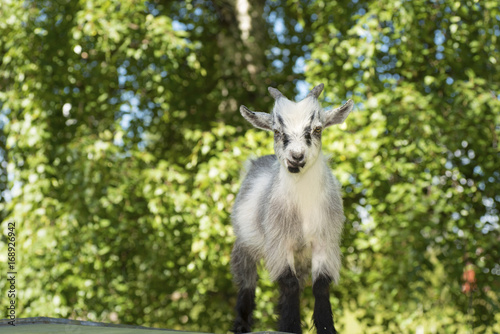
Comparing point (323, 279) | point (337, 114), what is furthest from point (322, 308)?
point (337, 114)

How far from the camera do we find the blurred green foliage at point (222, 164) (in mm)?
5918

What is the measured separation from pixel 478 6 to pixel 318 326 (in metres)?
4.27

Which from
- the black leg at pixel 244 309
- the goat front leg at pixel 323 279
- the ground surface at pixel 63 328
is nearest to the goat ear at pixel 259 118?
the goat front leg at pixel 323 279

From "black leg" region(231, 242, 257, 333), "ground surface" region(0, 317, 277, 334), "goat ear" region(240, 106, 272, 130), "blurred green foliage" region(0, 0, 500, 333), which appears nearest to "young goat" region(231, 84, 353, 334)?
"goat ear" region(240, 106, 272, 130)

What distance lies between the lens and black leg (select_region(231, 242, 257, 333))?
13.1 ft

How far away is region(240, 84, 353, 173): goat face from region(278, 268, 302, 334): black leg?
601 millimetres

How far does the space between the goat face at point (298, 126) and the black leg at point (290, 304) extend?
601mm

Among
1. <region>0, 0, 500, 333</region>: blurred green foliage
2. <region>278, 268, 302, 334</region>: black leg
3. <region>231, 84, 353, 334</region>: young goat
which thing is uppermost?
<region>231, 84, 353, 334</region>: young goat

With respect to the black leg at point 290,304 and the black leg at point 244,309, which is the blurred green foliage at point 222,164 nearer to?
the black leg at point 244,309

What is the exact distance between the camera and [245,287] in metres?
4.00

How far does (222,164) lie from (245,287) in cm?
203

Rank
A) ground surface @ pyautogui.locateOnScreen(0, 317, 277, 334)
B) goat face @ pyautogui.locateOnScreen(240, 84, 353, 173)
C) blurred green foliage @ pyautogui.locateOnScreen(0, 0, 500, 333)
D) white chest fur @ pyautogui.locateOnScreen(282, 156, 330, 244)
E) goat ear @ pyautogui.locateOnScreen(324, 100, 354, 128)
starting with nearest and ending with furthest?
goat face @ pyautogui.locateOnScreen(240, 84, 353, 173)
white chest fur @ pyautogui.locateOnScreen(282, 156, 330, 244)
goat ear @ pyautogui.locateOnScreen(324, 100, 354, 128)
ground surface @ pyautogui.locateOnScreen(0, 317, 277, 334)
blurred green foliage @ pyautogui.locateOnScreen(0, 0, 500, 333)

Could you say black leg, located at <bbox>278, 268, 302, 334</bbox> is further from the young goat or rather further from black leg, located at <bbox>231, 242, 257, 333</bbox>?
black leg, located at <bbox>231, 242, 257, 333</bbox>

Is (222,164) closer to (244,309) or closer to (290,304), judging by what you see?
(244,309)
